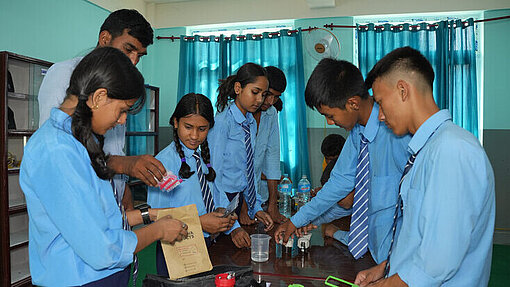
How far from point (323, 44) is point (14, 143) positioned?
3.54m

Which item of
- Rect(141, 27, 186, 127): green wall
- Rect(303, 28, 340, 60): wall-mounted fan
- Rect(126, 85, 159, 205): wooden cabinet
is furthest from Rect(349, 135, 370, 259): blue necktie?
Rect(141, 27, 186, 127): green wall

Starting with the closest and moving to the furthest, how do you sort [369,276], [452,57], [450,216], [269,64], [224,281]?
[450,216] → [224,281] → [369,276] → [452,57] → [269,64]

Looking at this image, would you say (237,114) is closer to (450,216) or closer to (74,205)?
(74,205)

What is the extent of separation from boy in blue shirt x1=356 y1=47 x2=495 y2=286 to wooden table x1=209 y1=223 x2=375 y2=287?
0.92 feet

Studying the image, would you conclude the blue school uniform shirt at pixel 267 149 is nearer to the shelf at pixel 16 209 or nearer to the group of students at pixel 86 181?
the group of students at pixel 86 181

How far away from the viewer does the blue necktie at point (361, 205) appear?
1.68m

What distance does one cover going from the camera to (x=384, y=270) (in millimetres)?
1343

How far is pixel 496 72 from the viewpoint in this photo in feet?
16.7

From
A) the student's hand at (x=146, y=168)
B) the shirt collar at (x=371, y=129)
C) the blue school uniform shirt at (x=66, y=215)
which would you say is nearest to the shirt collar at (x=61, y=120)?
the blue school uniform shirt at (x=66, y=215)

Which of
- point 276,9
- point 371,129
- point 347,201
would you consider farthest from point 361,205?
point 276,9

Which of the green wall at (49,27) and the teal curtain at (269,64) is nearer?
the green wall at (49,27)

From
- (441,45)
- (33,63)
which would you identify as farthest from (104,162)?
(441,45)

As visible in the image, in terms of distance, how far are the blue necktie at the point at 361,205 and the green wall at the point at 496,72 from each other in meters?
4.28

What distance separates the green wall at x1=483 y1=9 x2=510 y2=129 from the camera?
198 inches
